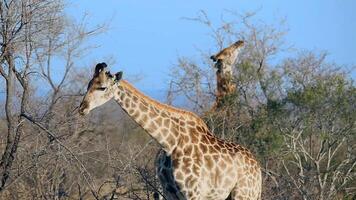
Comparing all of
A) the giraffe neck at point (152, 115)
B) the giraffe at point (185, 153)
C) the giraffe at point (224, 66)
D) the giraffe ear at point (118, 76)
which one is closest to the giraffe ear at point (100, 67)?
the giraffe at point (185, 153)

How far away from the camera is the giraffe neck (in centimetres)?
707

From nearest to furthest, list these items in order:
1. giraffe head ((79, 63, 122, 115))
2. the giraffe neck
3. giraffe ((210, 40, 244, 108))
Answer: giraffe head ((79, 63, 122, 115)) → the giraffe neck → giraffe ((210, 40, 244, 108))

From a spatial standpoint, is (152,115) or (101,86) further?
(152,115)

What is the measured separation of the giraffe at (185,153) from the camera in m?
7.07

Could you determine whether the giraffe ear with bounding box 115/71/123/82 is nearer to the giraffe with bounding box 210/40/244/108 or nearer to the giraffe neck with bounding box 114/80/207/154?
the giraffe neck with bounding box 114/80/207/154

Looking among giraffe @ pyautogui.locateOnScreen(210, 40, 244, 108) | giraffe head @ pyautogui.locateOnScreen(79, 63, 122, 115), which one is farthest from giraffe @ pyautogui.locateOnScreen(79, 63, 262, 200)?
giraffe @ pyautogui.locateOnScreen(210, 40, 244, 108)

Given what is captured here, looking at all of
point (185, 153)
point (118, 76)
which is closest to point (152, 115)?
point (185, 153)

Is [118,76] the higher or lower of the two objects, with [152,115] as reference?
higher

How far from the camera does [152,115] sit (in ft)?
23.7

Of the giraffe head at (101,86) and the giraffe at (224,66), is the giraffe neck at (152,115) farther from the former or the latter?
the giraffe at (224,66)

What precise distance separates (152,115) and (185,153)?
0.48 m

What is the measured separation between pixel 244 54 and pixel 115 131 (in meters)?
6.98

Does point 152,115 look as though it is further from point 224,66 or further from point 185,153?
point 224,66

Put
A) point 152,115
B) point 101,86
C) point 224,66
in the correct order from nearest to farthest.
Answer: point 101,86
point 152,115
point 224,66
